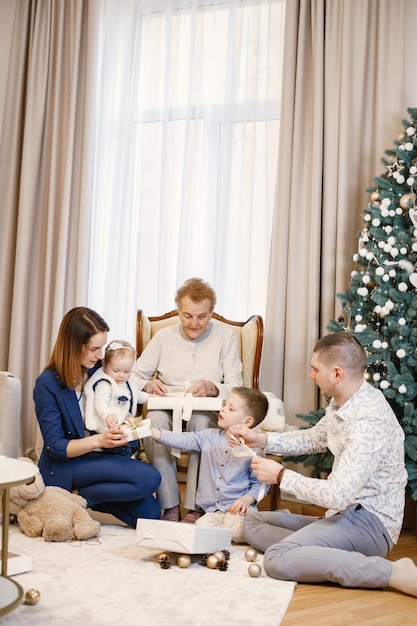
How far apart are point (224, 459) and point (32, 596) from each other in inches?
50.8

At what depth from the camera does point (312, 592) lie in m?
2.59

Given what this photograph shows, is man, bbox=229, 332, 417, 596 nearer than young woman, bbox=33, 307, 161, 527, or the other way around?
man, bbox=229, 332, 417, 596

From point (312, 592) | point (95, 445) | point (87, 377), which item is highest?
point (87, 377)

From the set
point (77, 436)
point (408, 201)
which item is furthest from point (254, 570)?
point (408, 201)

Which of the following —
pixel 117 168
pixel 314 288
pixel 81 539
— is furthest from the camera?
pixel 117 168

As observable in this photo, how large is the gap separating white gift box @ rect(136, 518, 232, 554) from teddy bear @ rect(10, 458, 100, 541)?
0.37m

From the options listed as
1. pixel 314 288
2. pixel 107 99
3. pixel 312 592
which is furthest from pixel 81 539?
pixel 107 99

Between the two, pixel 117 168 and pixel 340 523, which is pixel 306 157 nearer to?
pixel 117 168

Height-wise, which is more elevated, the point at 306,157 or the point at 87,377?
the point at 306,157

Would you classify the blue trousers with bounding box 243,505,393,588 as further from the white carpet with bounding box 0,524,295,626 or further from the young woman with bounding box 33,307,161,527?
the young woman with bounding box 33,307,161,527

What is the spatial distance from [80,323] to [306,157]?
2.06 meters

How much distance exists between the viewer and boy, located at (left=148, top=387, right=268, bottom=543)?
3.37m

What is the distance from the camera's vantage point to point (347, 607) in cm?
245

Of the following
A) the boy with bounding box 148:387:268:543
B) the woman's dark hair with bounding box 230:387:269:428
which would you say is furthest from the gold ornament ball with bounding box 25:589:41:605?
the woman's dark hair with bounding box 230:387:269:428
